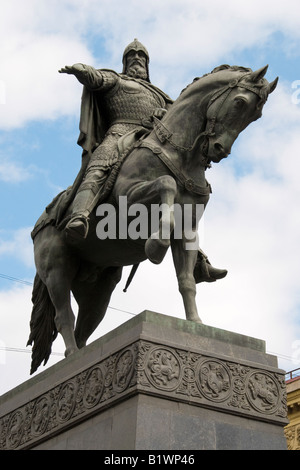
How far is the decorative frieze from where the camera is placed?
9.04 m

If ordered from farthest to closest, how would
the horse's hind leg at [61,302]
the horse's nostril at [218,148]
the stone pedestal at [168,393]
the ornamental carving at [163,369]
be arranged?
the horse's hind leg at [61,302] → the horse's nostril at [218,148] → the ornamental carving at [163,369] → the stone pedestal at [168,393]

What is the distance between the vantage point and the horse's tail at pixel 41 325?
1263 centimetres

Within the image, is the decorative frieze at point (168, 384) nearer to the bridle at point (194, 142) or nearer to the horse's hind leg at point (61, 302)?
the horse's hind leg at point (61, 302)

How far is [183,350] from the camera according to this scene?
30.7 ft

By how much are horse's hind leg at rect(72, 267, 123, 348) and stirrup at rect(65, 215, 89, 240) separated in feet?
5.57

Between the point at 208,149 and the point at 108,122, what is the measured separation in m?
2.42

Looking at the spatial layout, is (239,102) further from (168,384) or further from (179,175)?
(168,384)

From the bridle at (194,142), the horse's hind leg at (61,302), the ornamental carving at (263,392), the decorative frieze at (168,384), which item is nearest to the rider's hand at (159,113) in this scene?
the bridle at (194,142)

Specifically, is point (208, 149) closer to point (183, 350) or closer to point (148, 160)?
point (148, 160)

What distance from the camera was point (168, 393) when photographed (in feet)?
29.4

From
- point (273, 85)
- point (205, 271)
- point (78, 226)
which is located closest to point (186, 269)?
point (205, 271)

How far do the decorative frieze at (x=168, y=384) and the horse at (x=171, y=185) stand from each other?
989 mm

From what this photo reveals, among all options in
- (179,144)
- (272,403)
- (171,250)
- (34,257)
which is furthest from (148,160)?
(272,403)

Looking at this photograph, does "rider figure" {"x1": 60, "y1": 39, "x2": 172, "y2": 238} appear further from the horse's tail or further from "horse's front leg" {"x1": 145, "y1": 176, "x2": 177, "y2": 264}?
the horse's tail
